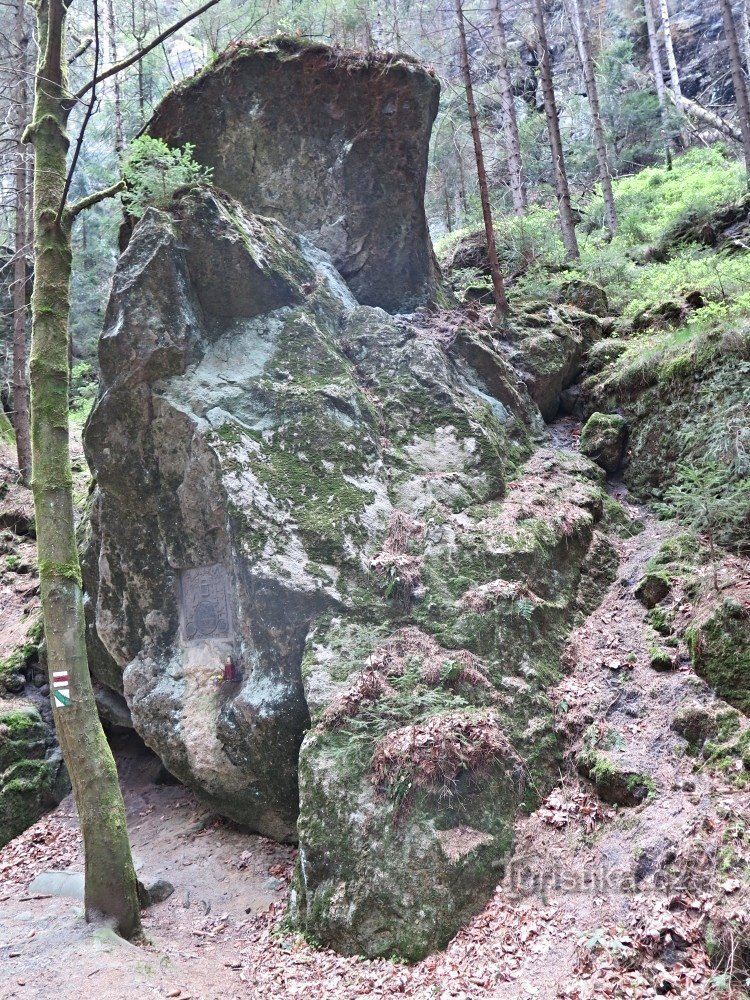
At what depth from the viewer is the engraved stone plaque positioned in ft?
27.3

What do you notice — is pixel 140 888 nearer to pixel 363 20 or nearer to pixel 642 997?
pixel 642 997

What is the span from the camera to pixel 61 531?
610 cm

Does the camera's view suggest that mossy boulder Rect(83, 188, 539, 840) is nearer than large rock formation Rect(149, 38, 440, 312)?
Yes

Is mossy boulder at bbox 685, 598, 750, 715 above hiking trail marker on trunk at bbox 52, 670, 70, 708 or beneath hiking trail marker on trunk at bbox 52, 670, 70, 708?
beneath

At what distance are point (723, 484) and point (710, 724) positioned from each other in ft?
10.0

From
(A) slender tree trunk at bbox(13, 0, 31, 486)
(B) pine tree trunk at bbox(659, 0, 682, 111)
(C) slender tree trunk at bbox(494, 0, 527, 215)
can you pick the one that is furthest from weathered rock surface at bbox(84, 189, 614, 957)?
(B) pine tree trunk at bbox(659, 0, 682, 111)

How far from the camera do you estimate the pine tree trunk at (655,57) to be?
2584 centimetres

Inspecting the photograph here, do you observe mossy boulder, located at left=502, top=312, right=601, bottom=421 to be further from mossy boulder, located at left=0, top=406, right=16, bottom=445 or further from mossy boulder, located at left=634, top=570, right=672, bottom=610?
mossy boulder, located at left=0, top=406, right=16, bottom=445

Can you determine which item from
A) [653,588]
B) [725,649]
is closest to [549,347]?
[653,588]

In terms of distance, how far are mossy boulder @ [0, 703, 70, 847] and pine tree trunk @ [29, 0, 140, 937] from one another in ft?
13.7

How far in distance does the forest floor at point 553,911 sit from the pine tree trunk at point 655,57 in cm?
2630

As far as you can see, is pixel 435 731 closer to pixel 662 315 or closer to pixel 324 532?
pixel 324 532

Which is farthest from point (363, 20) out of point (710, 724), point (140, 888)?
point (140, 888)

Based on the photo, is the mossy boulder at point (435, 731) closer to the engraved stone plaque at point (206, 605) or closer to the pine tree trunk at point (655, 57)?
the engraved stone plaque at point (206, 605)
